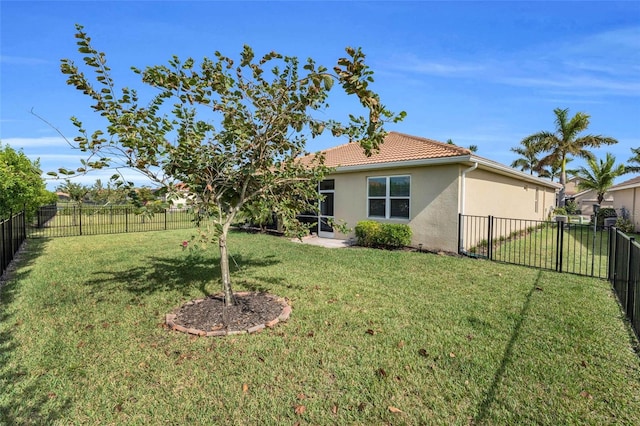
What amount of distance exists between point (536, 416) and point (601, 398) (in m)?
0.73

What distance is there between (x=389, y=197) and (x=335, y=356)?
26.6 ft

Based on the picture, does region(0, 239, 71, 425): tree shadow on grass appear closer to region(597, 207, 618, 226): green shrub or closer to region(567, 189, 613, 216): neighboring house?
region(597, 207, 618, 226): green shrub

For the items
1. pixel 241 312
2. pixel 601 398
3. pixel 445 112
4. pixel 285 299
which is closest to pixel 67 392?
pixel 241 312

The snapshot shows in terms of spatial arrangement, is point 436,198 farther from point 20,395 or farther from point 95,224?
point 95,224

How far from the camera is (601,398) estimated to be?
2.63 metres

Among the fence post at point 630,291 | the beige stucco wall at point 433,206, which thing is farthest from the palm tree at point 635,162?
the fence post at point 630,291

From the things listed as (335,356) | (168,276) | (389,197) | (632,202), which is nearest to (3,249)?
(168,276)

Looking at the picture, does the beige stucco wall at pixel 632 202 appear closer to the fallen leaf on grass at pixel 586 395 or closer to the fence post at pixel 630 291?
the fence post at pixel 630 291

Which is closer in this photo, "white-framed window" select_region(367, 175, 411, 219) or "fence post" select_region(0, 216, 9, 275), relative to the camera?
"fence post" select_region(0, 216, 9, 275)

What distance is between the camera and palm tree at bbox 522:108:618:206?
2514 cm

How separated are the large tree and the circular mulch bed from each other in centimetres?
28

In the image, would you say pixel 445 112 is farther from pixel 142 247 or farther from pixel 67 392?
pixel 67 392

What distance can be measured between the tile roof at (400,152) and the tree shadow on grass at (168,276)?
12.8 ft

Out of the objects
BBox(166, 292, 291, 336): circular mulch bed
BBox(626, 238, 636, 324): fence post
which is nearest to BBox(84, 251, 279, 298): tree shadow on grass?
BBox(166, 292, 291, 336): circular mulch bed
